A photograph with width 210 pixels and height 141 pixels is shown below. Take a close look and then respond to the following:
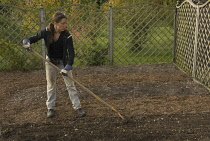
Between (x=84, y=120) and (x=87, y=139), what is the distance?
543 millimetres

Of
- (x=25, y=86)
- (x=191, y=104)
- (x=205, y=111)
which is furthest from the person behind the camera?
(x=25, y=86)

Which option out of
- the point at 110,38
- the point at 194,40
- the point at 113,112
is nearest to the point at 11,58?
the point at 110,38

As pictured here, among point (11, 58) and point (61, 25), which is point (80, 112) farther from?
point (11, 58)

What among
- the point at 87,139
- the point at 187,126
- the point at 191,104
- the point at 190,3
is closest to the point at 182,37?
the point at 190,3

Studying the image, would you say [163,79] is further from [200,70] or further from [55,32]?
[55,32]

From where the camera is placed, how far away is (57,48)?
380 centimetres

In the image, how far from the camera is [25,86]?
19.1ft

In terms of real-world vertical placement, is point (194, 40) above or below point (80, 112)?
above

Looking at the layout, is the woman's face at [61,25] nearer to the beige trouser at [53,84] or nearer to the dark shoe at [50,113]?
the beige trouser at [53,84]

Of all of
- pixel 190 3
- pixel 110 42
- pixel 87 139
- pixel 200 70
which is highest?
pixel 190 3

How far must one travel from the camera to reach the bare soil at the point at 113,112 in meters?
3.49

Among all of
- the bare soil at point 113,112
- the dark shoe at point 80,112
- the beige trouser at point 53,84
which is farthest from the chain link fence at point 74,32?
the dark shoe at point 80,112

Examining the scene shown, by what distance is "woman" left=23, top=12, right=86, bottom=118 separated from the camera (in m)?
3.59

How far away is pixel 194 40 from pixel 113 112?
293 centimetres
